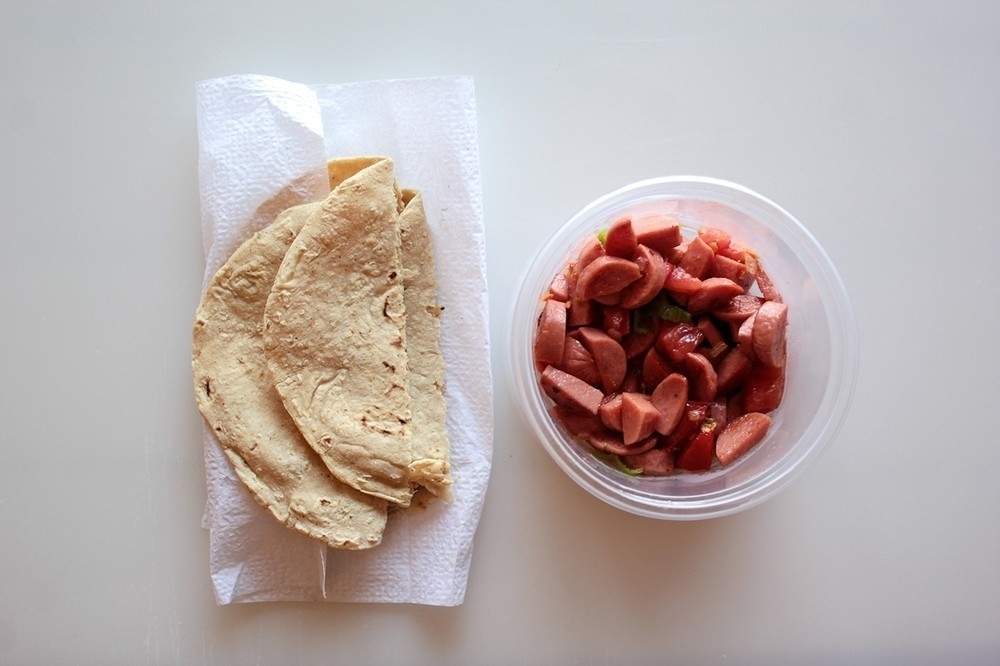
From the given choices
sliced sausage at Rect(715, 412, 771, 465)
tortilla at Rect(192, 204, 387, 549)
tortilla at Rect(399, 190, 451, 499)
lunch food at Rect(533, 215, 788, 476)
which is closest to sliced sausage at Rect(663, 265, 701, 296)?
lunch food at Rect(533, 215, 788, 476)

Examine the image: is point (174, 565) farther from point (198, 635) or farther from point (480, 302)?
point (480, 302)

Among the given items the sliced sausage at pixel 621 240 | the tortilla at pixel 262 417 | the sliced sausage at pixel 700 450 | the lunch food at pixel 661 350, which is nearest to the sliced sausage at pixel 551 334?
the lunch food at pixel 661 350

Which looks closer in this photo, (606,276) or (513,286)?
(606,276)

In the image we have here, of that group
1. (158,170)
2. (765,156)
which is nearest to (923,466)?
(765,156)

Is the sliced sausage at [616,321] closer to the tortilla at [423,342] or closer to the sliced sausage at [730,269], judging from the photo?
the sliced sausage at [730,269]

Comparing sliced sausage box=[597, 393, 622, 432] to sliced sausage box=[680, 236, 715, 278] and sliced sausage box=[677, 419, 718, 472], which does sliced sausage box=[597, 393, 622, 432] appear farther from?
sliced sausage box=[680, 236, 715, 278]

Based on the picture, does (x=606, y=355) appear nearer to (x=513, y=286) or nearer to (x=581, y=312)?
(x=581, y=312)

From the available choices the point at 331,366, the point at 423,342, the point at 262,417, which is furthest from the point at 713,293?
the point at 262,417
